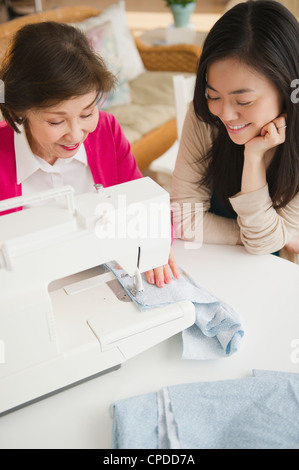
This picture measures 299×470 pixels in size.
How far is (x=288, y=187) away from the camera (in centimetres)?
128

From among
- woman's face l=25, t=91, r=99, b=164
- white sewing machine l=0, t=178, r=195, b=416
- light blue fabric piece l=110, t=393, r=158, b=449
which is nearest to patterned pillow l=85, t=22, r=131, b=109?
woman's face l=25, t=91, r=99, b=164

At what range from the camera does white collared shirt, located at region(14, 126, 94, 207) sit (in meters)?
1.25

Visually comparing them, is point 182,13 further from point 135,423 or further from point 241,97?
point 135,423

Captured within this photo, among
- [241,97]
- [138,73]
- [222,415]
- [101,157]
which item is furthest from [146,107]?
[222,415]

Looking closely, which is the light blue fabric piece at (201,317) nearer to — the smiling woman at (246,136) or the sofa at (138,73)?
the smiling woman at (246,136)

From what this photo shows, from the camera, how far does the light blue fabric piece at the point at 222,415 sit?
770mm

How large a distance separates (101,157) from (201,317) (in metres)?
0.64

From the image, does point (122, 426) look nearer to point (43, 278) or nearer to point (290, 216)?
point (43, 278)

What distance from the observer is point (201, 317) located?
3.28ft

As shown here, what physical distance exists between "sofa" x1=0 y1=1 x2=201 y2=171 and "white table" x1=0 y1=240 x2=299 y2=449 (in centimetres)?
195

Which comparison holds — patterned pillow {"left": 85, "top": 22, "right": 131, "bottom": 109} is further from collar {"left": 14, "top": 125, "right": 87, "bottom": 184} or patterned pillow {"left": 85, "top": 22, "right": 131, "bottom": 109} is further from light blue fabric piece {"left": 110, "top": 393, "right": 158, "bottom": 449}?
light blue fabric piece {"left": 110, "top": 393, "right": 158, "bottom": 449}

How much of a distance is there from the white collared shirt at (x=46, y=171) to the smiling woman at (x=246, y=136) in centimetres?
30
